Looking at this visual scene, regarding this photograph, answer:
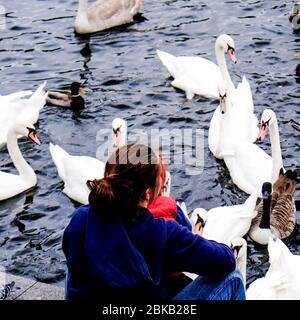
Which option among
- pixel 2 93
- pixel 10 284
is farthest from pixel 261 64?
pixel 10 284

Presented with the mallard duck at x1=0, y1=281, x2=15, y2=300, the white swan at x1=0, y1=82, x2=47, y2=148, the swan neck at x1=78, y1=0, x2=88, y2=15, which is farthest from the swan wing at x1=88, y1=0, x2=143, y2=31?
the mallard duck at x1=0, y1=281, x2=15, y2=300

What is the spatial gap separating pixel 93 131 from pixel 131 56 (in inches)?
113

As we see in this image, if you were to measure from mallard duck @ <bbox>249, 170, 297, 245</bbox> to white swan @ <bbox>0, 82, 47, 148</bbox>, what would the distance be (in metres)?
3.96

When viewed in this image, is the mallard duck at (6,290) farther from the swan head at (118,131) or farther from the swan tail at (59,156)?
the swan head at (118,131)

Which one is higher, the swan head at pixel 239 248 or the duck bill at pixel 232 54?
the swan head at pixel 239 248

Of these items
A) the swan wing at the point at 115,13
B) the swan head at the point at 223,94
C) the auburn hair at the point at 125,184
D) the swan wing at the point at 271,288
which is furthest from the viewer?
the swan wing at the point at 115,13

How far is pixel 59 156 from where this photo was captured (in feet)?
34.3

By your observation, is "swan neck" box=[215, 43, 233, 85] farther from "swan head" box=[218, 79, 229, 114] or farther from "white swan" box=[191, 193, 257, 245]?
"white swan" box=[191, 193, 257, 245]

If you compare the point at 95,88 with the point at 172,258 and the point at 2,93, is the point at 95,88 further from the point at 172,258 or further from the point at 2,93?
the point at 172,258

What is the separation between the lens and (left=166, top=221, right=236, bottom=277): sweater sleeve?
4.63 m

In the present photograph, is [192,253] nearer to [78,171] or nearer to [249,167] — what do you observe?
[78,171]

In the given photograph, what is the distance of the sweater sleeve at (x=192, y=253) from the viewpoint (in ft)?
15.2

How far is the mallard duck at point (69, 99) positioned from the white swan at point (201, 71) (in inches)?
62.0

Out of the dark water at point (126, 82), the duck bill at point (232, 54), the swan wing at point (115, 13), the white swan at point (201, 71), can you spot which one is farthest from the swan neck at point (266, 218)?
the swan wing at point (115, 13)
